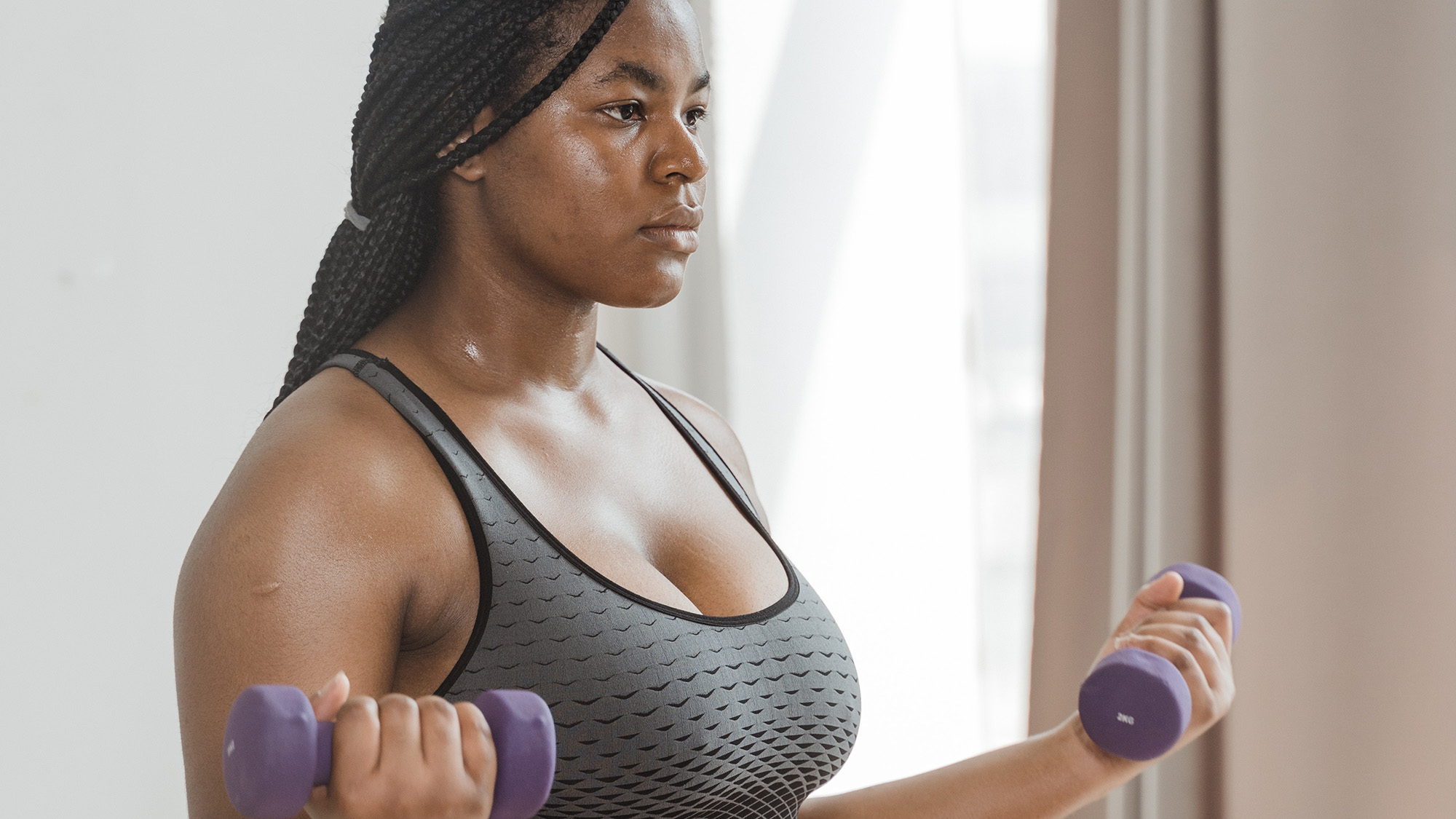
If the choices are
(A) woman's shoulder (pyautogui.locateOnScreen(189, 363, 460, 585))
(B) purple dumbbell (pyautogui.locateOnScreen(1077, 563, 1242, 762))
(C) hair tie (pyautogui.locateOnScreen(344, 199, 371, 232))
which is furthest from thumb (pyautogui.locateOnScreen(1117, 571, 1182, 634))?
(C) hair tie (pyautogui.locateOnScreen(344, 199, 371, 232))

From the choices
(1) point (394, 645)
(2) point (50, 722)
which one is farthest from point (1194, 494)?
(2) point (50, 722)

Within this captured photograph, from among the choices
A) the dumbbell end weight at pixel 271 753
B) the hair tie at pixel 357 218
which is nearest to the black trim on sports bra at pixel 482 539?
the hair tie at pixel 357 218

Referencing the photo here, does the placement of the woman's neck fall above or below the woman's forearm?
above

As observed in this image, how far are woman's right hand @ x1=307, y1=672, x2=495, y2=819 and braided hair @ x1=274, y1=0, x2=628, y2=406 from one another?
394 millimetres

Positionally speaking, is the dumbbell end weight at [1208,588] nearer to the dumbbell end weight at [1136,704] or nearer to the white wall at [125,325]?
the dumbbell end weight at [1136,704]

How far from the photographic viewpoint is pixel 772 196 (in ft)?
6.15

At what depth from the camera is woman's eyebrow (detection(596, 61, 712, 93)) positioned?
80 cm

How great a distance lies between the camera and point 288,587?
639 millimetres

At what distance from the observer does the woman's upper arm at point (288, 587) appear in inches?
25.1

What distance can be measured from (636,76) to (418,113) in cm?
15

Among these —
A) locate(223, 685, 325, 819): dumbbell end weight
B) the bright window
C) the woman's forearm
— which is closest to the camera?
locate(223, 685, 325, 819): dumbbell end weight

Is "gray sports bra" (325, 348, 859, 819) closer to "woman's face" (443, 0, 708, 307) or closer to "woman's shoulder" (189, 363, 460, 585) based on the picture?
"woman's shoulder" (189, 363, 460, 585)

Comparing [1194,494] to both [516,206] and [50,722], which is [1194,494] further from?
[50,722]

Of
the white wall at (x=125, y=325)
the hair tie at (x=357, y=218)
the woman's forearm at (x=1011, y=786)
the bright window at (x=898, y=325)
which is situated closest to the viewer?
the hair tie at (x=357, y=218)
